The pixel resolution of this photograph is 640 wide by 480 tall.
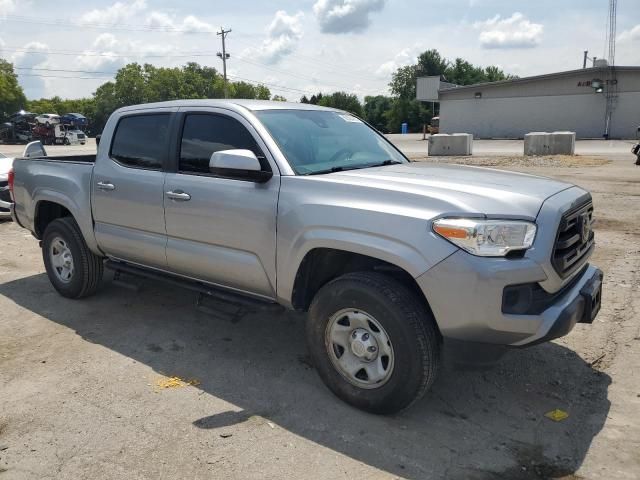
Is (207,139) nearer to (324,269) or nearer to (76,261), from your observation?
(324,269)

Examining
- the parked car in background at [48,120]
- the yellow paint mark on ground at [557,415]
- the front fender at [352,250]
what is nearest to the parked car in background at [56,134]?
the parked car in background at [48,120]

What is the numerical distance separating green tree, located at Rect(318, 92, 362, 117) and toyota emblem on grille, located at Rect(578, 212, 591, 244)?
8512 centimetres

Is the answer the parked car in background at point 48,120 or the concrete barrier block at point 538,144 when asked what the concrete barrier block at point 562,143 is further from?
the parked car in background at point 48,120

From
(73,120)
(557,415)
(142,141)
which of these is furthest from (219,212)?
(73,120)

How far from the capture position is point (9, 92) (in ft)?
232

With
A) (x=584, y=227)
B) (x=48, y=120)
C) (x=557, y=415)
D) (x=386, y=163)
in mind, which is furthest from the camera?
(x=48, y=120)

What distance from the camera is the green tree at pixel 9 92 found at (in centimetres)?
6994

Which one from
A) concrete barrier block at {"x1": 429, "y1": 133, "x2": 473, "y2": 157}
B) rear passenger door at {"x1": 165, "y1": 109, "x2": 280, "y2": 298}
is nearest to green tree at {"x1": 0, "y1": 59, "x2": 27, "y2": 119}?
concrete barrier block at {"x1": 429, "y1": 133, "x2": 473, "y2": 157}

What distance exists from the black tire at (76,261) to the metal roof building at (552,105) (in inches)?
1486

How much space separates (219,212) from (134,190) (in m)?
1.07

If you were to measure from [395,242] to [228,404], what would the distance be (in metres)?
1.52

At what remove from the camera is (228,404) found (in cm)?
354

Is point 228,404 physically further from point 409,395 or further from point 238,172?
point 238,172

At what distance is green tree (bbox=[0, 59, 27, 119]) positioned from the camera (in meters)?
69.9
